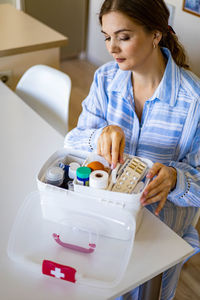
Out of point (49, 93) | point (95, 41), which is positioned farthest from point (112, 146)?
point (95, 41)

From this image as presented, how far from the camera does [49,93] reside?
5.41ft

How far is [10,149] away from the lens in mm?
1209

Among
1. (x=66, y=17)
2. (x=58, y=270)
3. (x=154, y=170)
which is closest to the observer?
(x=58, y=270)

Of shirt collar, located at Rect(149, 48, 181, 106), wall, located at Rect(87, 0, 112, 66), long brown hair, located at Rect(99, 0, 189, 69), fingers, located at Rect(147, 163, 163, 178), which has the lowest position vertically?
wall, located at Rect(87, 0, 112, 66)

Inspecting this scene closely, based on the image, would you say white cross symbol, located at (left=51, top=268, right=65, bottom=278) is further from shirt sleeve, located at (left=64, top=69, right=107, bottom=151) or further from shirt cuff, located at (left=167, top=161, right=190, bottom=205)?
shirt sleeve, located at (left=64, top=69, right=107, bottom=151)

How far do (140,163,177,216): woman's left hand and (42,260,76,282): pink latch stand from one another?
0.23m

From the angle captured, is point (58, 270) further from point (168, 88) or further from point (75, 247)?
point (168, 88)

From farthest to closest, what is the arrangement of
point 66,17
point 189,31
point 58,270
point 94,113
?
point 66,17, point 189,31, point 94,113, point 58,270

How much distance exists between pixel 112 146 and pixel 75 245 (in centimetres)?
26

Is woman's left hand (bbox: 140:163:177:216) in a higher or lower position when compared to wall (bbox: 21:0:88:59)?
higher

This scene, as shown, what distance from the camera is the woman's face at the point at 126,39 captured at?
3.17 feet

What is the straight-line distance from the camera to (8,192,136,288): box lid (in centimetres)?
79

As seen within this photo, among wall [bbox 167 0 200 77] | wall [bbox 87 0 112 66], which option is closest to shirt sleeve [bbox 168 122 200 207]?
wall [bbox 167 0 200 77]

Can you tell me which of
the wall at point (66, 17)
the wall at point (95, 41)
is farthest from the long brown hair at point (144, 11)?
the wall at point (66, 17)
